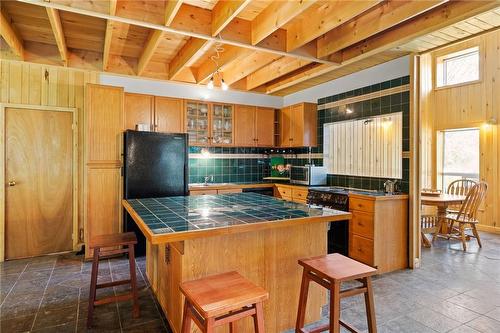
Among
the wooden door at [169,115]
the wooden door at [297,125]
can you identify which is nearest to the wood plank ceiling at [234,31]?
the wooden door at [169,115]

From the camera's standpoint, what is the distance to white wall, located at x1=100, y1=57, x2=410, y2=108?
149 inches

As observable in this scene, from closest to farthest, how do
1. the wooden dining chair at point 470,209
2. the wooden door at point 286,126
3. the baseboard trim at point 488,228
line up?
1. the wooden dining chair at point 470,209
2. the wooden door at point 286,126
3. the baseboard trim at point 488,228

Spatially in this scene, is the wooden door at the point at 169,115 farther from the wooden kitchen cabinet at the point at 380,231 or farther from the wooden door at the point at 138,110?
the wooden kitchen cabinet at the point at 380,231

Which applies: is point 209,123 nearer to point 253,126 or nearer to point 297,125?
point 253,126

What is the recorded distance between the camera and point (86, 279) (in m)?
3.12

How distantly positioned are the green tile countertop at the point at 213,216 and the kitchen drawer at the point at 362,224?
1.25m

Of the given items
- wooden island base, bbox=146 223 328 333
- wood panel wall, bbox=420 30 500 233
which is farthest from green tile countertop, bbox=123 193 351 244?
wood panel wall, bbox=420 30 500 233

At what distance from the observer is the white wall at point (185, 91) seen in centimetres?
432

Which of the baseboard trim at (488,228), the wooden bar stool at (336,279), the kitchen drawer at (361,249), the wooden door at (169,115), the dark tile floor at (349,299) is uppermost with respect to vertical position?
the wooden door at (169,115)

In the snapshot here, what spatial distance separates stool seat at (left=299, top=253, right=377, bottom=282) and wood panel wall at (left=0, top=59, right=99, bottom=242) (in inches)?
141

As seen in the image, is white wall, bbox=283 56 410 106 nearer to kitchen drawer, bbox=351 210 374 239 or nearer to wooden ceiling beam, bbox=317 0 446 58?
wooden ceiling beam, bbox=317 0 446 58

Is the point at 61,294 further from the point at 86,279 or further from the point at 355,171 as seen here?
the point at 355,171

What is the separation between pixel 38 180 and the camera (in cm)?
391

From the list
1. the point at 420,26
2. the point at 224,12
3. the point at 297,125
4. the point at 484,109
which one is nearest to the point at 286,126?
the point at 297,125
